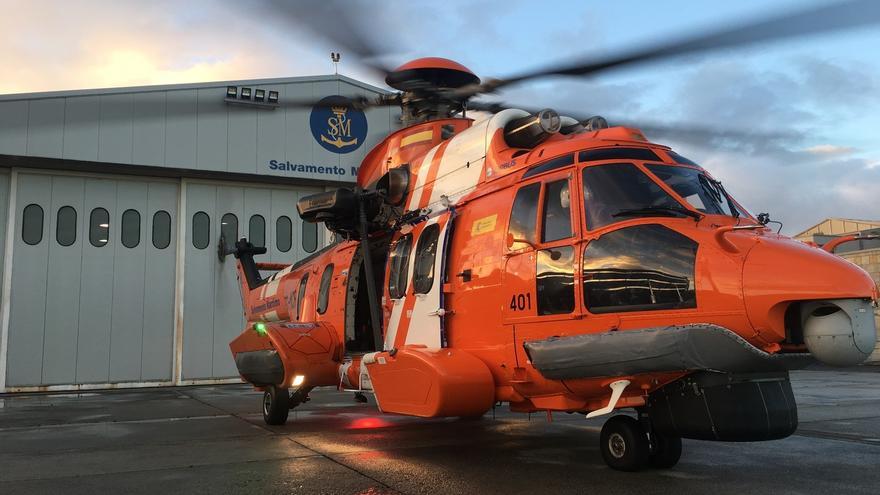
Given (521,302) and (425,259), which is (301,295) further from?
(521,302)

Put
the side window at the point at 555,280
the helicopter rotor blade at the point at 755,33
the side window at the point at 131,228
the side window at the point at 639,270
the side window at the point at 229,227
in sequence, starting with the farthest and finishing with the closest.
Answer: the side window at the point at 229,227, the side window at the point at 131,228, the side window at the point at 555,280, the side window at the point at 639,270, the helicopter rotor blade at the point at 755,33

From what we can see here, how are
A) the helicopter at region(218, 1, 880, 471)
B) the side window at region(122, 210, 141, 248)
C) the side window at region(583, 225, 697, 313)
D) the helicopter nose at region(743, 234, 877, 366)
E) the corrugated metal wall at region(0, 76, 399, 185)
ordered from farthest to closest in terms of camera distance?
the side window at region(122, 210, 141, 248), the corrugated metal wall at region(0, 76, 399, 185), the side window at region(583, 225, 697, 313), the helicopter at region(218, 1, 880, 471), the helicopter nose at region(743, 234, 877, 366)

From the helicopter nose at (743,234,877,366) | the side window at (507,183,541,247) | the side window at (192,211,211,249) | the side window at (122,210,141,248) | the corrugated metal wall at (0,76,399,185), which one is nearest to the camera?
the helicopter nose at (743,234,877,366)

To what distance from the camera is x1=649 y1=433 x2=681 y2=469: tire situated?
5.23 m

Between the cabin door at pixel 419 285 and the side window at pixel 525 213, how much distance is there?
91 cm

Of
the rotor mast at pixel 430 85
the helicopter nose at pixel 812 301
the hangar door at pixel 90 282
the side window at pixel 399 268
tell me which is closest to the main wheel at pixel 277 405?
the side window at pixel 399 268

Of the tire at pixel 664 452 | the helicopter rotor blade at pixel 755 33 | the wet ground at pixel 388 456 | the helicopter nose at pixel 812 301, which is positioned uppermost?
A: the helicopter rotor blade at pixel 755 33

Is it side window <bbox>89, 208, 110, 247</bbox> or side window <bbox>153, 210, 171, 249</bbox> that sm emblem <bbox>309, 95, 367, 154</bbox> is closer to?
side window <bbox>153, 210, 171, 249</bbox>

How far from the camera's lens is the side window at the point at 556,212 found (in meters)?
5.29

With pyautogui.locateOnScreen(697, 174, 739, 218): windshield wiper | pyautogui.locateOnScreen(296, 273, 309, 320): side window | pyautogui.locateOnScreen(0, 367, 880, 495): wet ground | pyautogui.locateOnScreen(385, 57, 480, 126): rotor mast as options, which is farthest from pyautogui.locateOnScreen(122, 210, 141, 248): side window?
pyautogui.locateOnScreen(697, 174, 739, 218): windshield wiper

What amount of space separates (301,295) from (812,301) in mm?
7468

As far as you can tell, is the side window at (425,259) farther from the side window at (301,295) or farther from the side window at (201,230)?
the side window at (201,230)

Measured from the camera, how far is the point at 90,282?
16.8 metres

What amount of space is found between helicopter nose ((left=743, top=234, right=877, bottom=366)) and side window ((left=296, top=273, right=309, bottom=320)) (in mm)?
7022
